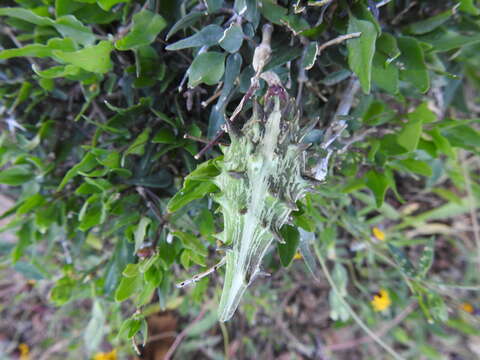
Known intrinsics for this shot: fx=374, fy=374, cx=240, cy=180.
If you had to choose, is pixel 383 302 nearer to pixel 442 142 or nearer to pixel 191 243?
pixel 442 142

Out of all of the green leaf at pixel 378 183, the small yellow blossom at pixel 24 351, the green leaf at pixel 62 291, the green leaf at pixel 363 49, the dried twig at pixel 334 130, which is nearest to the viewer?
the green leaf at pixel 363 49

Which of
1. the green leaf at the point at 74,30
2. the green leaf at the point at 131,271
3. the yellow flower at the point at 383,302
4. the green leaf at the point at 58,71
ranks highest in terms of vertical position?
the green leaf at the point at 74,30

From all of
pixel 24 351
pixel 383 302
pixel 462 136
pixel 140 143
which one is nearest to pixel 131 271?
pixel 140 143

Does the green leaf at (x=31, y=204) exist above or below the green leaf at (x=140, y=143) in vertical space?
below

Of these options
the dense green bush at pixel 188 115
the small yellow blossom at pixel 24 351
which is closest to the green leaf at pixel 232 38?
the dense green bush at pixel 188 115

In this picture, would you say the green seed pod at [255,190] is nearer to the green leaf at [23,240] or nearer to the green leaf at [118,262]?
the green leaf at [118,262]

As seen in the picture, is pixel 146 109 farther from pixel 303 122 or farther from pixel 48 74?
pixel 303 122

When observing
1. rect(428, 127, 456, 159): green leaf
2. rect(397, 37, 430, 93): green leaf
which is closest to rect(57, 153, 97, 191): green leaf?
rect(397, 37, 430, 93): green leaf

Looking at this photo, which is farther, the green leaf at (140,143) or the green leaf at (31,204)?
the green leaf at (31,204)
